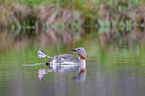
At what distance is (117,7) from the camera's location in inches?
1380

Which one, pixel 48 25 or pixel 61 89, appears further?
pixel 48 25

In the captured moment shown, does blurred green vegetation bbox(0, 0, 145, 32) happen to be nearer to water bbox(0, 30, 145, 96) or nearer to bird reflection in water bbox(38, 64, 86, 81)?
water bbox(0, 30, 145, 96)

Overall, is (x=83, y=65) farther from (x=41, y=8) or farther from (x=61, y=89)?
(x=41, y=8)

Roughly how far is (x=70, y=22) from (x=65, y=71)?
85.8 feet

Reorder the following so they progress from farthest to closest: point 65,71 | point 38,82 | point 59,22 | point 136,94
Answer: point 59,22, point 65,71, point 38,82, point 136,94

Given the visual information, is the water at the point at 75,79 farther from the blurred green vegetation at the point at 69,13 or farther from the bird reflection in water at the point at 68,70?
the blurred green vegetation at the point at 69,13

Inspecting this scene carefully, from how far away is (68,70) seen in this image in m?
9.45

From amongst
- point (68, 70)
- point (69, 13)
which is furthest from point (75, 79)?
point (69, 13)

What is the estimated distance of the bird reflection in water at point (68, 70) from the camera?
27.9 ft

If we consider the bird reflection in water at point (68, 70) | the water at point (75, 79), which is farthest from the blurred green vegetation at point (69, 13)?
the bird reflection in water at point (68, 70)

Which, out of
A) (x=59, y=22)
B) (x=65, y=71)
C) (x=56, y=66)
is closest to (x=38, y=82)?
(x=65, y=71)

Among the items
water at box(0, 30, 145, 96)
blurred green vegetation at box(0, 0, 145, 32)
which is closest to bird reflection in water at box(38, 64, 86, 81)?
water at box(0, 30, 145, 96)

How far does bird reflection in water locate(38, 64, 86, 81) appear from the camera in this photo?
850 centimetres

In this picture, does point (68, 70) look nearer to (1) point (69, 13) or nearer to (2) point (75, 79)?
(2) point (75, 79)
